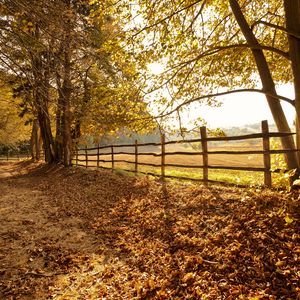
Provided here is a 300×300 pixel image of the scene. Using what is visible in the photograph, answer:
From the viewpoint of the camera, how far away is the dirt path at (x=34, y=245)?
4.41 metres

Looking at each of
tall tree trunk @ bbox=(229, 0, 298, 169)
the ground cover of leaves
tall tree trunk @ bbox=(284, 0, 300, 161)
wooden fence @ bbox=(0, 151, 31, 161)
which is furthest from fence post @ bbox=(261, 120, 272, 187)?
wooden fence @ bbox=(0, 151, 31, 161)

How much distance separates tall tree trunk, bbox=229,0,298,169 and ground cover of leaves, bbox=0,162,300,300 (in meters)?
1.22

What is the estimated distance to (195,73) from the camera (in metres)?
7.21

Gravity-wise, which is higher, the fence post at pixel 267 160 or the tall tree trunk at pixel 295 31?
the tall tree trunk at pixel 295 31

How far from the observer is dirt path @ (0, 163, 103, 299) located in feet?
14.5

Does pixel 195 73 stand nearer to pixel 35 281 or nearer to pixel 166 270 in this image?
pixel 166 270

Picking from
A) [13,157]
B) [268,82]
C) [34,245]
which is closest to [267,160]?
[268,82]

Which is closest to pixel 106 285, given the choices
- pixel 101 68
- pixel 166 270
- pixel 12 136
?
pixel 166 270

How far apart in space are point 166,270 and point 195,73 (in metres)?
4.74

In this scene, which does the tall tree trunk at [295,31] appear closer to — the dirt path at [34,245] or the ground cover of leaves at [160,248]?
the ground cover of leaves at [160,248]

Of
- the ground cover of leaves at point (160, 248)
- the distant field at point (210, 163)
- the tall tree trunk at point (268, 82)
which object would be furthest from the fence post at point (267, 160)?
the ground cover of leaves at point (160, 248)

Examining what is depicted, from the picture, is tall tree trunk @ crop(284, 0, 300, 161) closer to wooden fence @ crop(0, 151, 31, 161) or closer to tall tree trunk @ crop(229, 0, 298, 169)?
tall tree trunk @ crop(229, 0, 298, 169)

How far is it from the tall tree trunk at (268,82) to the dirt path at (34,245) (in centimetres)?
495

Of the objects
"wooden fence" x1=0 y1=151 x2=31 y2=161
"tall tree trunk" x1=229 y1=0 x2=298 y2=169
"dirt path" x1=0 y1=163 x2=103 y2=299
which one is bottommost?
"dirt path" x1=0 y1=163 x2=103 y2=299
